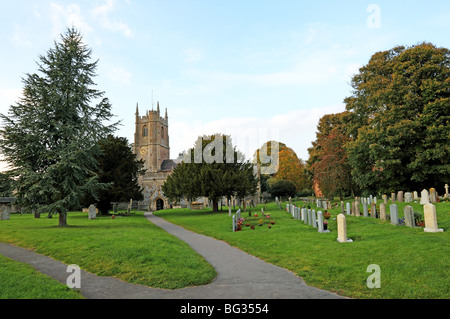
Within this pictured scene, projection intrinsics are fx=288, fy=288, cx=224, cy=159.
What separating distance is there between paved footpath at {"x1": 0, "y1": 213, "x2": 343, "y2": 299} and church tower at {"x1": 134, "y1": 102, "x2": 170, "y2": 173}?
5758 centimetres

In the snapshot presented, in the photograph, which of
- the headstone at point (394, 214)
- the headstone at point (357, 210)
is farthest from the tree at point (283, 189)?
the headstone at point (394, 214)

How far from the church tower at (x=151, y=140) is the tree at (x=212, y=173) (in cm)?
3405

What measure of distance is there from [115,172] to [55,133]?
43.9ft

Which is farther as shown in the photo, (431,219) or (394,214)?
(394,214)

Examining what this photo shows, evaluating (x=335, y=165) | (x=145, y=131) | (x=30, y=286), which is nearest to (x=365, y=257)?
(x=30, y=286)

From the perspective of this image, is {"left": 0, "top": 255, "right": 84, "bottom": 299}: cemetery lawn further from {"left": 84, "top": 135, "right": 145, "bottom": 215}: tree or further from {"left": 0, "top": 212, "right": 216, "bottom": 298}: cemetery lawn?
{"left": 84, "top": 135, "right": 145, "bottom": 215}: tree

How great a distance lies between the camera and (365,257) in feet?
26.4

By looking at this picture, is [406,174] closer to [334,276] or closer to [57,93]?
[334,276]

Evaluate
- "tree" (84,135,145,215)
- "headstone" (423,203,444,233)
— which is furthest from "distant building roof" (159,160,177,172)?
"headstone" (423,203,444,233)

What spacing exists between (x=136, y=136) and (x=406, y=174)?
5822 cm

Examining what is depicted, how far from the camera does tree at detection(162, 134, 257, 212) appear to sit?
27.9 m

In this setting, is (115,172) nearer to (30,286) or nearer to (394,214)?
(30,286)

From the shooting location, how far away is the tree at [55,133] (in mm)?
17516

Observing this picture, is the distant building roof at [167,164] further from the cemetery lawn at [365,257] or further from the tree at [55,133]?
the cemetery lawn at [365,257]
